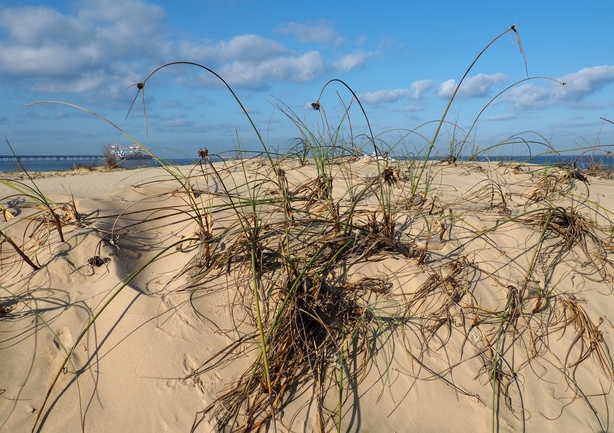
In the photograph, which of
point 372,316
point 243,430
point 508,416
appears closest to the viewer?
point 243,430

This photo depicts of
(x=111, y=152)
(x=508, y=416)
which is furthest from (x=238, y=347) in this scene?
(x=111, y=152)

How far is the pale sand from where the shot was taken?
4.93 feet

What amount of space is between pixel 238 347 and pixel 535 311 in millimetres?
1383

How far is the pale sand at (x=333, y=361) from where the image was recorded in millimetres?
1503

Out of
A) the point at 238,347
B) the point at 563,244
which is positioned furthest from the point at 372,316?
the point at 563,244

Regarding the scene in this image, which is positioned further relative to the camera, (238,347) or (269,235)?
(269,235)

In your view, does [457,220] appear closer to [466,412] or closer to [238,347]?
[466,412]

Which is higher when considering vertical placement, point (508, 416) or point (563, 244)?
point (563, 244)

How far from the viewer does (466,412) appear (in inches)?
60.7

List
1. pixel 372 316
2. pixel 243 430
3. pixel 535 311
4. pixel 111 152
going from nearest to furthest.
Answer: pixel 243 430
pixel 372 316
pixel 535 311
pixel 111 152

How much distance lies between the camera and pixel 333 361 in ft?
5.29

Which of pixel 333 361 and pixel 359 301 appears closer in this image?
pixel 333 361

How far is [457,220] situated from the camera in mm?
2445

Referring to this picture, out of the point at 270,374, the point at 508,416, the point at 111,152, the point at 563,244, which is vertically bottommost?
the point at 508,416
